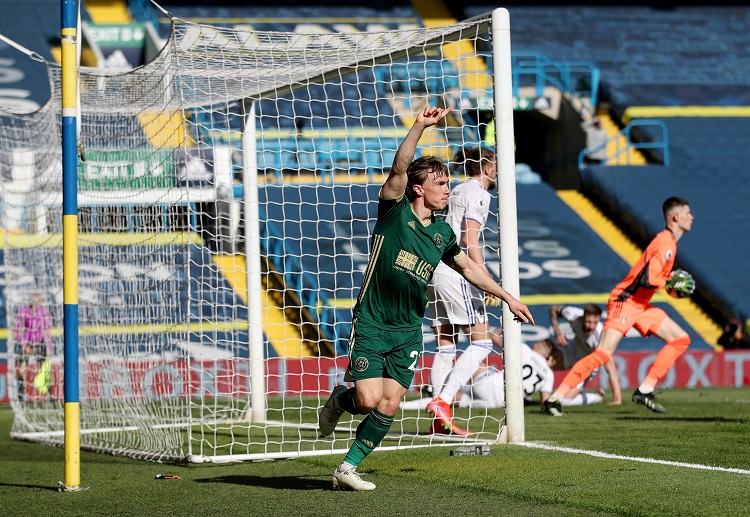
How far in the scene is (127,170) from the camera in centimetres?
1108

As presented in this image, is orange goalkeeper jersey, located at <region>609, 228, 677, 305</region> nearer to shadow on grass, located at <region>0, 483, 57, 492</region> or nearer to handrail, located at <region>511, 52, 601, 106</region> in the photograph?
shadow on grass, located at <region>0, 483, 57, 492</region>

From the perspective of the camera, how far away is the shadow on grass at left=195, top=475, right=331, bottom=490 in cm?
724

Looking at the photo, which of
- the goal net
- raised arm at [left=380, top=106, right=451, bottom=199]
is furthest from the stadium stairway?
raised arm at [left=380, top=106, right=451, bottom=199]

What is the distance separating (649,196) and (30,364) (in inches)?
567

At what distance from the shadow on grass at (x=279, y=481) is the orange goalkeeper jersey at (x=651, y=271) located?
502 cm

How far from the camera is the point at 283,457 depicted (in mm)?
8961

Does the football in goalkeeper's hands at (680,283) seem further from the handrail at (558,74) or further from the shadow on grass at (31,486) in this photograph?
the handrail at (558,74)

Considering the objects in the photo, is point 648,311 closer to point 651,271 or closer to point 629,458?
point 651,271

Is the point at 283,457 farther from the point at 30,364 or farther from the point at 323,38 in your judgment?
the point at 30,364

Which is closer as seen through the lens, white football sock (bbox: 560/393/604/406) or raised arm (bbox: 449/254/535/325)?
raised arm (bbox: 449/254/535/325)

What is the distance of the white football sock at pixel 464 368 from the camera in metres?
9.91

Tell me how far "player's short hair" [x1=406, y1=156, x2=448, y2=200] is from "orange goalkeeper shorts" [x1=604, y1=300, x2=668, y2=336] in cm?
538

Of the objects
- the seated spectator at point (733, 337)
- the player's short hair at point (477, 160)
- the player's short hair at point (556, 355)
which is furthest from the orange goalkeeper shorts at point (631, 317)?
the seated spectator at point (733, 337)

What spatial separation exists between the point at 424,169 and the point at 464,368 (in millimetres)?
3342
